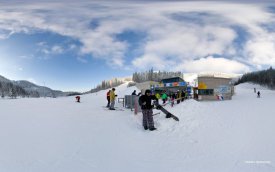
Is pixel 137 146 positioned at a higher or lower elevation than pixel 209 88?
lower

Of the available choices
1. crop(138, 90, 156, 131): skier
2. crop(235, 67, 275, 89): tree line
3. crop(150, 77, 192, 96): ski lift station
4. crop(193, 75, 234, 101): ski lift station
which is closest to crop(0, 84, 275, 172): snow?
crop(138, 90, 156, 131): skier

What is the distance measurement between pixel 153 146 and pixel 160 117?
466cm

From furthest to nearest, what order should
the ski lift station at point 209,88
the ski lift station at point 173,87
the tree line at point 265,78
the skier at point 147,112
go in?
the tree line at point 265,78
the ski lift station at point 173,87
the ski lift station at point 209,88
the skier at point 147,112

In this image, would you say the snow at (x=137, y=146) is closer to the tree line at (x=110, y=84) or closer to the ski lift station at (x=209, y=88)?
the ski lift station at (x=209, y=88)

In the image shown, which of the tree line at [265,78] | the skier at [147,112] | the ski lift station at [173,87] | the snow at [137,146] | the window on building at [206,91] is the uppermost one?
the tree line at [265,78]

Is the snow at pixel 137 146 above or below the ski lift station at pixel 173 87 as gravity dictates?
below

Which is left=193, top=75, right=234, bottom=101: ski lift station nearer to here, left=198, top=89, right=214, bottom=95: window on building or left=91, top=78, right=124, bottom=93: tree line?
left=198, top=89, right=214, bottom=95: window on building

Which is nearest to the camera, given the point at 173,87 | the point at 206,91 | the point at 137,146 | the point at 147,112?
the point at 137,146

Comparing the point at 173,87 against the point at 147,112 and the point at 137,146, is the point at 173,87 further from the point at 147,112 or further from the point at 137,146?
the point at 137,146

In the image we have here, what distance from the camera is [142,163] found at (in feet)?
23.0

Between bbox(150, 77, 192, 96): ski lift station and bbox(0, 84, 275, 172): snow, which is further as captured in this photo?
bbox(150, 77, 192, 96): ski lift station

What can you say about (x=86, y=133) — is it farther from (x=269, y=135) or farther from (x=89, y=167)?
(x=269, y=135)

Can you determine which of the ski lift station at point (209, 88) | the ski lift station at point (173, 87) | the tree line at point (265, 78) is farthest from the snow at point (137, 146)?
the tree line at point (265, 78)

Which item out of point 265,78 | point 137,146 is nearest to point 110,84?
point 265,78
